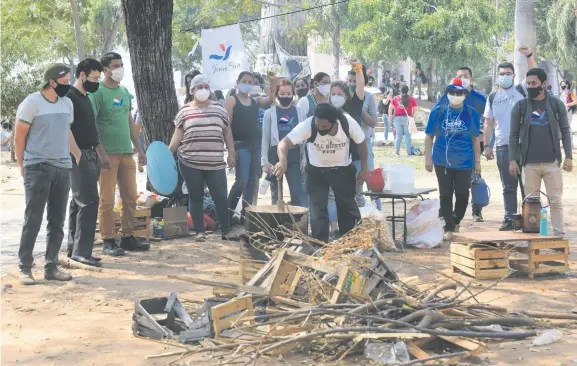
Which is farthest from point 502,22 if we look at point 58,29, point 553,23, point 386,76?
point 58,29

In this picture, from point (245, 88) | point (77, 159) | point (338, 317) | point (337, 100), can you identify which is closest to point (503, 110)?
point (337, 100)

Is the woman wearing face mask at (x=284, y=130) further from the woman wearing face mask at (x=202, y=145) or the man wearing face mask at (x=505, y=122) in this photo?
the man wearing face mask at (x=505, y=122)

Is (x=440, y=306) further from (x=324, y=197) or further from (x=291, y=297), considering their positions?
(x=324, y=197)

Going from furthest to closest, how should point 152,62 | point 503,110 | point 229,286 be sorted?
point 152,62
point 503,110
point 229,286

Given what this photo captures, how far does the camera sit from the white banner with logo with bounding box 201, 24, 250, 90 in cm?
1906

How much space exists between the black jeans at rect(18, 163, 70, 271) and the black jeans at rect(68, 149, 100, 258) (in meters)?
0.55

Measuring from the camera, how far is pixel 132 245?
1073cm

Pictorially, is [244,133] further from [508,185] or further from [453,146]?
[508,185]

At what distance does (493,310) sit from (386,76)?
52864 mm

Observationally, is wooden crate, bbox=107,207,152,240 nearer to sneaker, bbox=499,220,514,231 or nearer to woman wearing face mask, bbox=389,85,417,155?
sneaker, bbox=499,220,514,231

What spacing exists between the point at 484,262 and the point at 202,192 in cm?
376

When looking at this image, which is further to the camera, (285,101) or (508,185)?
(508,185)

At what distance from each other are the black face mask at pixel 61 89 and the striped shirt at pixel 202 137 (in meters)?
2.30

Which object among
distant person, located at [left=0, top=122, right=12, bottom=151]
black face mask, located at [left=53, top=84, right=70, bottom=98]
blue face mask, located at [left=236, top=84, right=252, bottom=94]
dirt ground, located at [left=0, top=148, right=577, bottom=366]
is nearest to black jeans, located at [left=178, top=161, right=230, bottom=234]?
dirt ground, located at [left=0, top=148, right=577, bottom=366]
